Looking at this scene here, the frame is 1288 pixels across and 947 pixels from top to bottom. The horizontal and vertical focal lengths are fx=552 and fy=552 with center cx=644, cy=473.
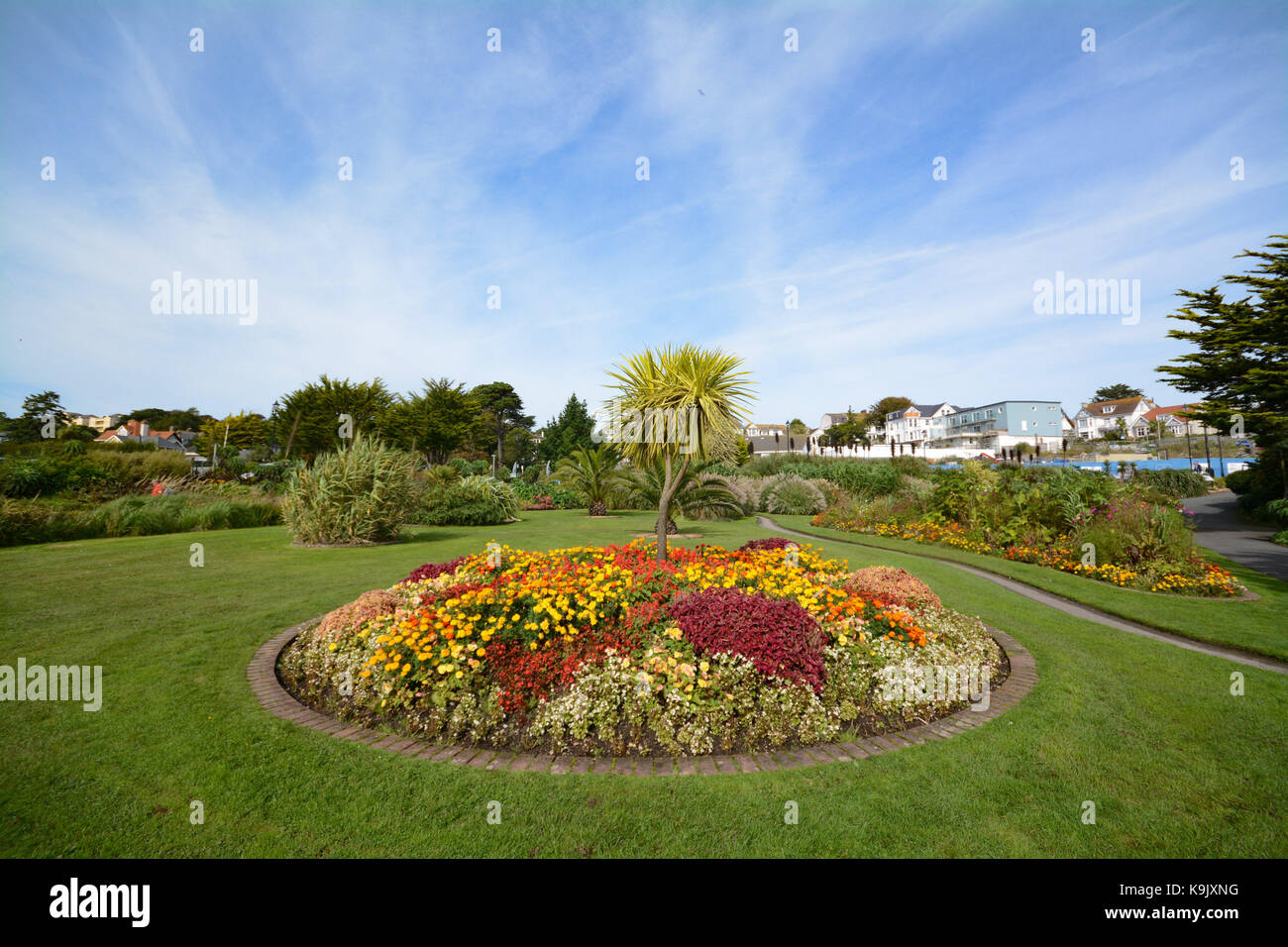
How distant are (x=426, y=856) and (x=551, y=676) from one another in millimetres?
1678

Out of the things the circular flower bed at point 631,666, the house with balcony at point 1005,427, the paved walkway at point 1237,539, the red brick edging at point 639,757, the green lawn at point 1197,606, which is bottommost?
the paved walkway at point 1237,539

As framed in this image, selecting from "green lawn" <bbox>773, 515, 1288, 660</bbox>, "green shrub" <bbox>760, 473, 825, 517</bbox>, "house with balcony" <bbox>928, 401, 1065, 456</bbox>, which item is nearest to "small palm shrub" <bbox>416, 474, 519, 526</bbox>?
"green shrub" <bbox>760, 473, 825, 517</bbox>

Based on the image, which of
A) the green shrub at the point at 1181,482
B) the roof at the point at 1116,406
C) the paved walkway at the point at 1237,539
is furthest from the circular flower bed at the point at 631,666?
the roof at the point at 1116,406

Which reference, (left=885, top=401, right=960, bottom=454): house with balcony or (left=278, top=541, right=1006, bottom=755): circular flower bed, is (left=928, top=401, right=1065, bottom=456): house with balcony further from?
(left=278, top=541, right=1006, bottom=755): circular flower bed

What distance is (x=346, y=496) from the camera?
43.2ft

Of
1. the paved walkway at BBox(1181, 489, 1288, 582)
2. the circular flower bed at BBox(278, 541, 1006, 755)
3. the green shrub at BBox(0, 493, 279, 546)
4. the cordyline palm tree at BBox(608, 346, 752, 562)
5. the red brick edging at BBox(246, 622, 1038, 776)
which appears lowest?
the paved walkway at BBox(1181, 489, 1288, 582)

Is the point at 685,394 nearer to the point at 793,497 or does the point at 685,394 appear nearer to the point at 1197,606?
the point at 1197,606

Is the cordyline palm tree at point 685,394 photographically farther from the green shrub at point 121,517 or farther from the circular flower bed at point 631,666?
the green shrub at point 121,517

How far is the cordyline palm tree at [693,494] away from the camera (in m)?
16.3

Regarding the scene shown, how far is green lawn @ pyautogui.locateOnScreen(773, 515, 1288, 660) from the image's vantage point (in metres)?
6.52

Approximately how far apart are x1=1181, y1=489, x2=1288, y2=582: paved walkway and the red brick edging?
11025 mm

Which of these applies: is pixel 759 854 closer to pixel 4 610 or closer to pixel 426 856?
pixel 426 856

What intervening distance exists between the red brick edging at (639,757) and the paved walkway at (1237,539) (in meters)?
11.0

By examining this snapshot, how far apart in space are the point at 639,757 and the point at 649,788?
0.43 m
